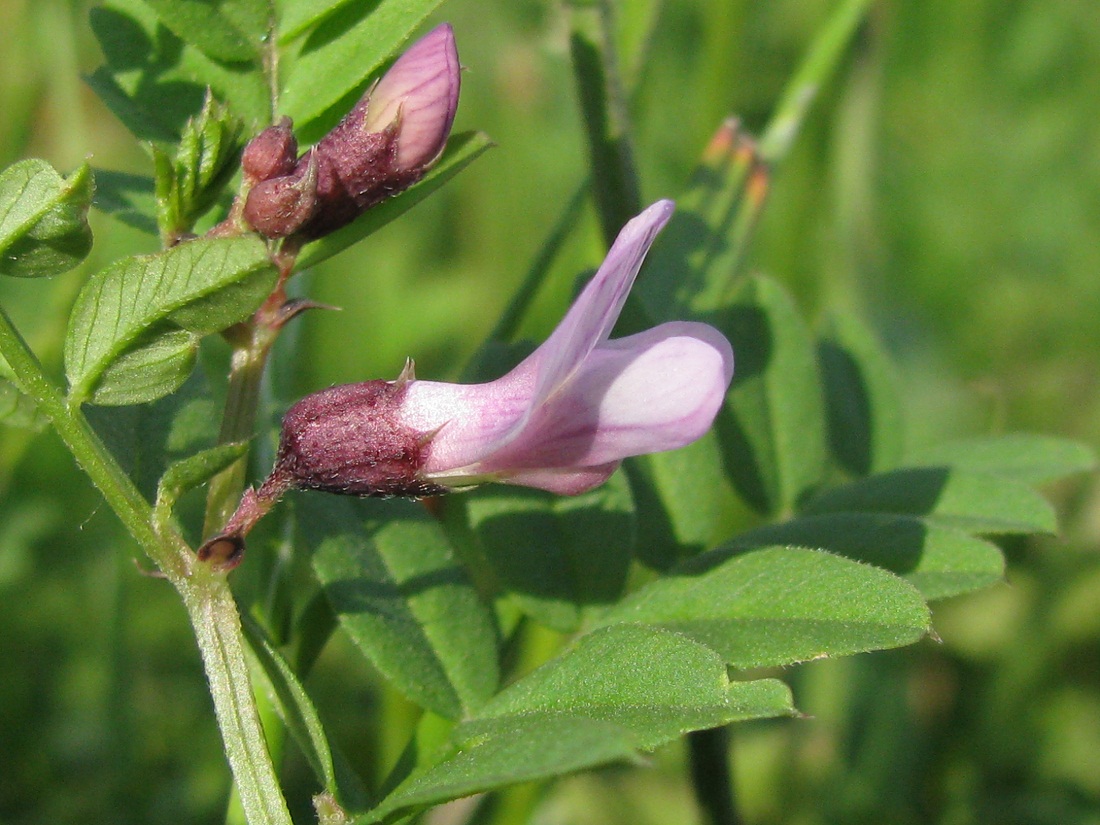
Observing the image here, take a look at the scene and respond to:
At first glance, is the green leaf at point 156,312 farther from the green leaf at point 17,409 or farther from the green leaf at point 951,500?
the green leaf at point 951,500

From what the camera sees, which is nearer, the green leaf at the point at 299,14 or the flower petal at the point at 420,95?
the flower petal at the point at 420,95

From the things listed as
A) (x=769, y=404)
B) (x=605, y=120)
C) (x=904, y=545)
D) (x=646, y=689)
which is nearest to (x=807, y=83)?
(x=605, y=120)

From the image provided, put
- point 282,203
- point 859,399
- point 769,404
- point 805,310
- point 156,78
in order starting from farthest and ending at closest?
point 805,310
point 859,399
point 769,404
point 156,78
point 282,203

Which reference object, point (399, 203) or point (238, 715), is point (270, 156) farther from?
point (238, 715)

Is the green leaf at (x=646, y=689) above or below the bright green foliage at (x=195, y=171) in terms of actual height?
below

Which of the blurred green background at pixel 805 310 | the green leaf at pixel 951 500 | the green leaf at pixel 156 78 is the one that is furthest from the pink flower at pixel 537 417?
the blurred green background at pixel 805 310

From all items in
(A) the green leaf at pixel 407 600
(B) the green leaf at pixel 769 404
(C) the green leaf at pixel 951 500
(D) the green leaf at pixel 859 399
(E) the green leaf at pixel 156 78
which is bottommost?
→ (D) the green leaf at pixel 859 399
